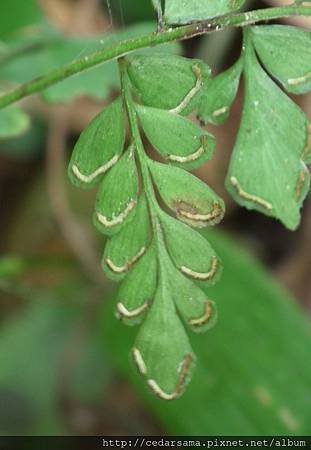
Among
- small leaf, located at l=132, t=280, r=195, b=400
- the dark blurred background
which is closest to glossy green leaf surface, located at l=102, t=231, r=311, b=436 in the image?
the dark blurred background

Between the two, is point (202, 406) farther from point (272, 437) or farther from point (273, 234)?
point (273, 234)

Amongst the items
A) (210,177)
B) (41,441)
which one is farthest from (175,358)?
(210,177)

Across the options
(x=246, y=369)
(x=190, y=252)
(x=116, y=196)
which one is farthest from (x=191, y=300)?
(x=246, y=369)

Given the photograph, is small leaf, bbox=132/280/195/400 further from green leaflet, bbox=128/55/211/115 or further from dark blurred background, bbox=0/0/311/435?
dark blurred background, bbox=0/0/311/435

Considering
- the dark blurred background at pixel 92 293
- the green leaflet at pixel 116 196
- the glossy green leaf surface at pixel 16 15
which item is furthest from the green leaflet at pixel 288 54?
the glossy green leaf surface at pixel 16 15

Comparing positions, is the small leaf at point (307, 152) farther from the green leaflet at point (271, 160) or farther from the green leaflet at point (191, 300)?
the green leaflet at point (191, 300)

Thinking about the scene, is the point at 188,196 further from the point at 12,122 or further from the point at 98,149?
the point at 12,122

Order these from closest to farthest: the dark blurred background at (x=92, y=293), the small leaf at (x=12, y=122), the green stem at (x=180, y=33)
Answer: the green stem at (x=180, y=33), the small leaf at (x=12, y=122), the dark blurred background at (x=92, y=293)
